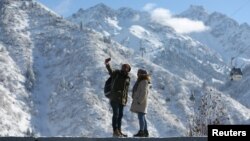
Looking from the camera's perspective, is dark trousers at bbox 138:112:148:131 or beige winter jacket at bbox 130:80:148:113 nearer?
dark trousers at bbox 138:112:148:131

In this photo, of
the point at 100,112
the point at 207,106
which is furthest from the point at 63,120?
the point at 207,106

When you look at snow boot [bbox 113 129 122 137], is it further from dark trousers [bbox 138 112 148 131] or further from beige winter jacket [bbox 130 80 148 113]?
beige winter jacket [bbox 130 80 148 113]

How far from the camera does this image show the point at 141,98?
15539 mm

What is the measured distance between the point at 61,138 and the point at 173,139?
203 centimetres

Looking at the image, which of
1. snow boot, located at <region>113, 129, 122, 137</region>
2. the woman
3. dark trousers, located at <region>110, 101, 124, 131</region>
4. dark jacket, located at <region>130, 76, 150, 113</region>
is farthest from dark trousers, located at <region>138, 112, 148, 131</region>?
snow boot, located at <region>113, 129, 122, 137</region>

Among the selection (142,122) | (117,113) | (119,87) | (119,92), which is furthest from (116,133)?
(119,87)

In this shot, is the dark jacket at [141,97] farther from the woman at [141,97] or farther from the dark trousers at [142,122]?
the dark trousers at [142,122]

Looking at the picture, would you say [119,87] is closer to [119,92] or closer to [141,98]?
[119,92]

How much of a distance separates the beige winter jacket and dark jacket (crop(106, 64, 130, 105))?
0.34m

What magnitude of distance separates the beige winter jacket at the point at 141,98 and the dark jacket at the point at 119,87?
343 mm

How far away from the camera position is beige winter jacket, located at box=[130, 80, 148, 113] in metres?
15.5

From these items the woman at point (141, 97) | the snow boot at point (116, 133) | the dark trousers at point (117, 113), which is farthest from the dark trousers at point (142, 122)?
the snow boot at point (116, 133)

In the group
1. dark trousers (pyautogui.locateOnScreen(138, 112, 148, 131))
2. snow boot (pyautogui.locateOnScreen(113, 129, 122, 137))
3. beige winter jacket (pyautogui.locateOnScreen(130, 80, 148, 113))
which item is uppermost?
beige winter jacket (pyautogui.locateOnScreen(130, 80, 148, 113))

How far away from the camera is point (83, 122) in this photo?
186m
